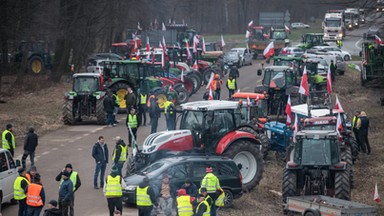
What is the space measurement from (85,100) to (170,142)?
1220 cm

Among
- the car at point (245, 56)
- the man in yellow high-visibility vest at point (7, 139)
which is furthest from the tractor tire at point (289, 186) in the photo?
the car at point (245, 56)

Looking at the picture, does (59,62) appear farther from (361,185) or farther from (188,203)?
(188,203)

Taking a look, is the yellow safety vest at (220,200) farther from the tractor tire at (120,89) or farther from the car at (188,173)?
the tractor tire at (120,89)

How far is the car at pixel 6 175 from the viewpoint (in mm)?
20938

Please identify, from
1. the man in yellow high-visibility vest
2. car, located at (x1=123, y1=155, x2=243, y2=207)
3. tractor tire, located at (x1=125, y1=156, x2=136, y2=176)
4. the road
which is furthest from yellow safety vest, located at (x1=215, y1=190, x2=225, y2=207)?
the man in yellow high-visibility vest

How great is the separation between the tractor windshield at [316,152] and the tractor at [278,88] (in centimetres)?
1205

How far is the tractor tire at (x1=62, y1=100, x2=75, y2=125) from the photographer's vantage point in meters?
34.8

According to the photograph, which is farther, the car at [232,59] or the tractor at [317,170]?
the car at [232,59]

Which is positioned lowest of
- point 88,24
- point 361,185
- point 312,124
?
point 361,185

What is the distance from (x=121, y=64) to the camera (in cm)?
3797

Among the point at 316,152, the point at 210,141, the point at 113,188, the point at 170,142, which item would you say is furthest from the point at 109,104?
the point at 113,188

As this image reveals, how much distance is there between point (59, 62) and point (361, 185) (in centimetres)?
3113

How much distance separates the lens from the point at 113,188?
19.6 metres

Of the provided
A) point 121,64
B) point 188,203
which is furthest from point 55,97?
point 188,203
